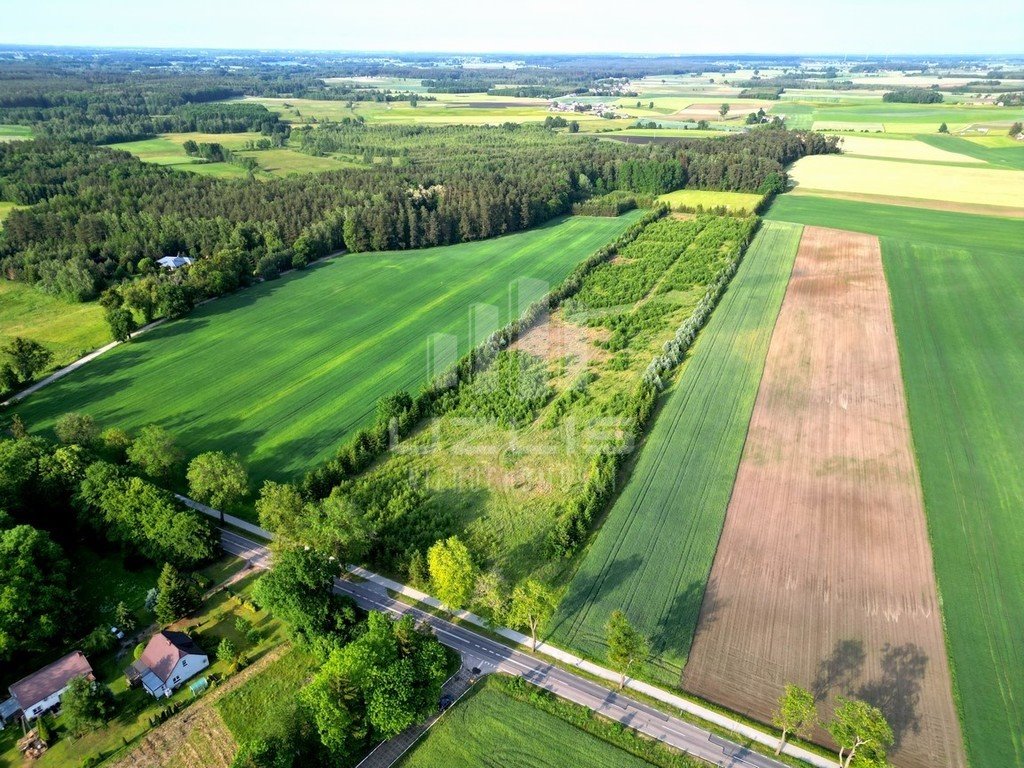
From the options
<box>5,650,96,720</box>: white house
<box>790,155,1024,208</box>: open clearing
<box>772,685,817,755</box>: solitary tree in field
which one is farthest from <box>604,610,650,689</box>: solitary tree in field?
<box>790,155,1024,208</box>: open clearing

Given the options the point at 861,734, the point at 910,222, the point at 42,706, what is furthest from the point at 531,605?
the point at 910,222

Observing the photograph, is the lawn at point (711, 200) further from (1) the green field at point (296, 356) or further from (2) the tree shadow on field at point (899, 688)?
(2) the tree shadow on field at point (899, 688)

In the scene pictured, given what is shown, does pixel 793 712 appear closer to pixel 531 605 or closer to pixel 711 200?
pixel 531 605

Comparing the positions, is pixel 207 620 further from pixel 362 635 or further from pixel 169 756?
pixel 362 635

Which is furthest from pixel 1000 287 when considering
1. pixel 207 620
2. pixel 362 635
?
pixel 207 620

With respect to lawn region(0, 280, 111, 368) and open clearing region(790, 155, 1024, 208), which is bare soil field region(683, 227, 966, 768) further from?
open clearing region(790, 155, 1024, 208)

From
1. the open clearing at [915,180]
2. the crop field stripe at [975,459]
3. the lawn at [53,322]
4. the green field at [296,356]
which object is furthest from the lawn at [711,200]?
the lawn at [53,322]

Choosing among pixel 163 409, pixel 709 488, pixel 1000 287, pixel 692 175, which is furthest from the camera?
pixel 692 175
